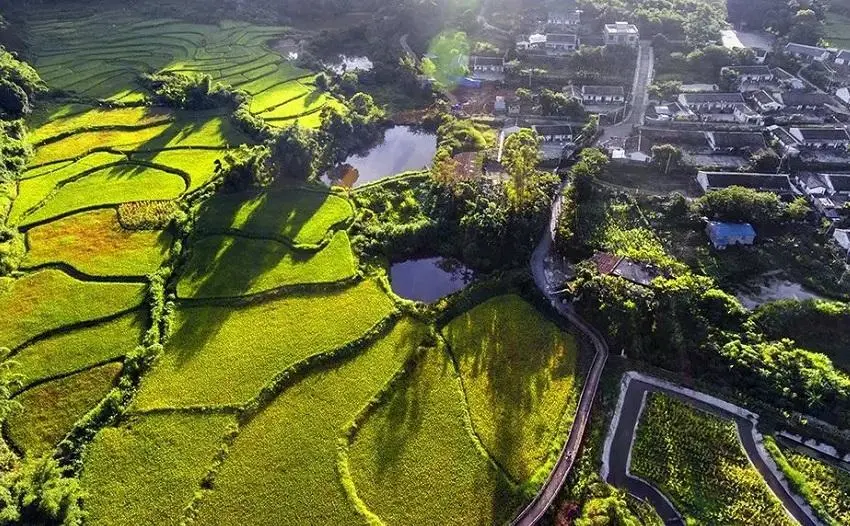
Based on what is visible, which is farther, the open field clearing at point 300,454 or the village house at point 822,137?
the village house at point 822,137

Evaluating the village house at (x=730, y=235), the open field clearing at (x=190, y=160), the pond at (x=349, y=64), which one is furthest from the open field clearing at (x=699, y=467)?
the pond at (x=349, y=64)

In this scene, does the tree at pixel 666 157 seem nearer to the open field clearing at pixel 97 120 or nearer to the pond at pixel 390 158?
the pond at pixel 390 158

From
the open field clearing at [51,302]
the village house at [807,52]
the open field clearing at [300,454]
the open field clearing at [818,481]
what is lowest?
the open field clearing at [818,481]

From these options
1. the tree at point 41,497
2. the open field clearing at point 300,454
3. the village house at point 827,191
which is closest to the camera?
the tree at point 41,497

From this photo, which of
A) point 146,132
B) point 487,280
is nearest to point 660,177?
point 487,280

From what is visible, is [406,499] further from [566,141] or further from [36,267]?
[566,141]

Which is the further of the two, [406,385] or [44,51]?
[44,51]
